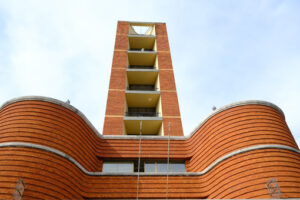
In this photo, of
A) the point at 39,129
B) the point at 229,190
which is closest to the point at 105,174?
the point at 39,129

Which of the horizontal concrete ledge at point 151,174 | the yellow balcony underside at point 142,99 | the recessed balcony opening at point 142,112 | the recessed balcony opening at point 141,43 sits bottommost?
the horizontal concrete ledge at point 151,174

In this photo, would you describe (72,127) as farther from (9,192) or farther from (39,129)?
(9,192)

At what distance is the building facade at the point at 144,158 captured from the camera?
13047 millimetres

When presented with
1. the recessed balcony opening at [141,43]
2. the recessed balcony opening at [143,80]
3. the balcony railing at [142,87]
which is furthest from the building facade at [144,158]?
the recessed balcony opening at [141,43]

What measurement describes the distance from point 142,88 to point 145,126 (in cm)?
642

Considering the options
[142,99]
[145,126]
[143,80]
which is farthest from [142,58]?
[145,126]

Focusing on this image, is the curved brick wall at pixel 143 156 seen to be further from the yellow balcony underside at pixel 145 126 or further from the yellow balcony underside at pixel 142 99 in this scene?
the yellow balcony underside at pixel 142 99

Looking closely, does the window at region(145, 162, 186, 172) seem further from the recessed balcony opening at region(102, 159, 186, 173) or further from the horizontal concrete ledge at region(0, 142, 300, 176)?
the horizontal concrete ledge at region(0, 142, 300, 176)

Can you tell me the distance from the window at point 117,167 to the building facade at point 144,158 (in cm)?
5

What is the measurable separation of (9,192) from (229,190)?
428 inches

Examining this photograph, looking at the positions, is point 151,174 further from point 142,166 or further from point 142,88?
point 142,88

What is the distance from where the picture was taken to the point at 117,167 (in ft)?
59.6

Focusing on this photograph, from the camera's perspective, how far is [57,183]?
526 inches

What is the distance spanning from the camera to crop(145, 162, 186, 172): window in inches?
714
